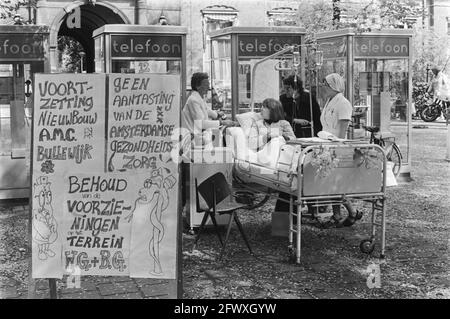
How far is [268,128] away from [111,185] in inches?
114

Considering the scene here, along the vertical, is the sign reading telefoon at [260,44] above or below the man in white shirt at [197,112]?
above

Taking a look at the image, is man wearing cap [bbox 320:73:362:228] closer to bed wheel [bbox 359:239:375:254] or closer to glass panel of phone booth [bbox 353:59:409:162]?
bed wheel [bbox 359:239:375:254]

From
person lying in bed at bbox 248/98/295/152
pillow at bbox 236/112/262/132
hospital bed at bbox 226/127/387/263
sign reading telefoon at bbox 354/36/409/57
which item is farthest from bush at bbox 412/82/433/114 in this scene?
hospital bed at bbox 226/127/387/263

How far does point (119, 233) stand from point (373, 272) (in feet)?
7.48

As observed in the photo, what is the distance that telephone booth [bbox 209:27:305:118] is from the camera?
32.9ft

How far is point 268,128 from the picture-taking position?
6.67 meters

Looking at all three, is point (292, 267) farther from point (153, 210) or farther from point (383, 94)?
point (383, 94)

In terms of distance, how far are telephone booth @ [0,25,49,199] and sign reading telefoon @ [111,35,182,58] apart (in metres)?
1.19

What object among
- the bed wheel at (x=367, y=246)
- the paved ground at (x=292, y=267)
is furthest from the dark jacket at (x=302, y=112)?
the bed wheel at (x=367, y=246)

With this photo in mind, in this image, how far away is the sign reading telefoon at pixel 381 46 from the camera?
31.2 feet

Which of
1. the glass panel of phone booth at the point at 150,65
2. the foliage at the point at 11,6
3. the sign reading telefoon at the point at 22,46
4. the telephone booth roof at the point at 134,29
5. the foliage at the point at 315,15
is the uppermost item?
the foliage at the point at 315,15

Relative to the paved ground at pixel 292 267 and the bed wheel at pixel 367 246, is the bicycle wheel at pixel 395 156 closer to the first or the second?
the paved ground at pixel 292 267

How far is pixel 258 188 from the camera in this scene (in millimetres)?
6527

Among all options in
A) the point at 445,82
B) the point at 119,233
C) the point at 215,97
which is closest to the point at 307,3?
the point at 445,82
